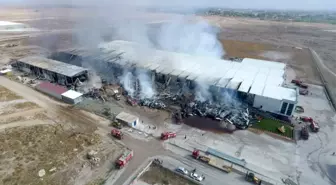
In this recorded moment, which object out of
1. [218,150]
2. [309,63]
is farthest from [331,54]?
[218,150]

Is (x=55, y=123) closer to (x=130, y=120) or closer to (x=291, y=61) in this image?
(x=130, y=120)

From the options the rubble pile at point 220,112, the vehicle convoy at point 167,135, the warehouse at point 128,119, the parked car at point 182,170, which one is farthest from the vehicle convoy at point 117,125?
the parked car at point 182,170

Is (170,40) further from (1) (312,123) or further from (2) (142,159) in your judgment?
(2) (142,159)

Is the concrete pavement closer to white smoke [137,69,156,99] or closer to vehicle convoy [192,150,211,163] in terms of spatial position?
vehicle convoy [192,150,211,163]

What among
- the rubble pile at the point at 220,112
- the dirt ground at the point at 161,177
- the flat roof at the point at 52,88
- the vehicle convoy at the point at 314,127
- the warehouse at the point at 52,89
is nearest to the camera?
the dirt ground at the point at 161,177

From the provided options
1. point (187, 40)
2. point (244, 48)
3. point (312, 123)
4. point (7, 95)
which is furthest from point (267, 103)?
point (7, 95)

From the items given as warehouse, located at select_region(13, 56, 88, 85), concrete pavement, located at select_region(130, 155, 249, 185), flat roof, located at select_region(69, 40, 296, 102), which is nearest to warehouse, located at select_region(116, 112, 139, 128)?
concrete pavement, located at select_region(130, 155, 249, 185)

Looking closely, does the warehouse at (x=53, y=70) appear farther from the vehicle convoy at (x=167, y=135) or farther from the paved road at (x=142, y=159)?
the vehicle convoy at (x=167, y=135)
